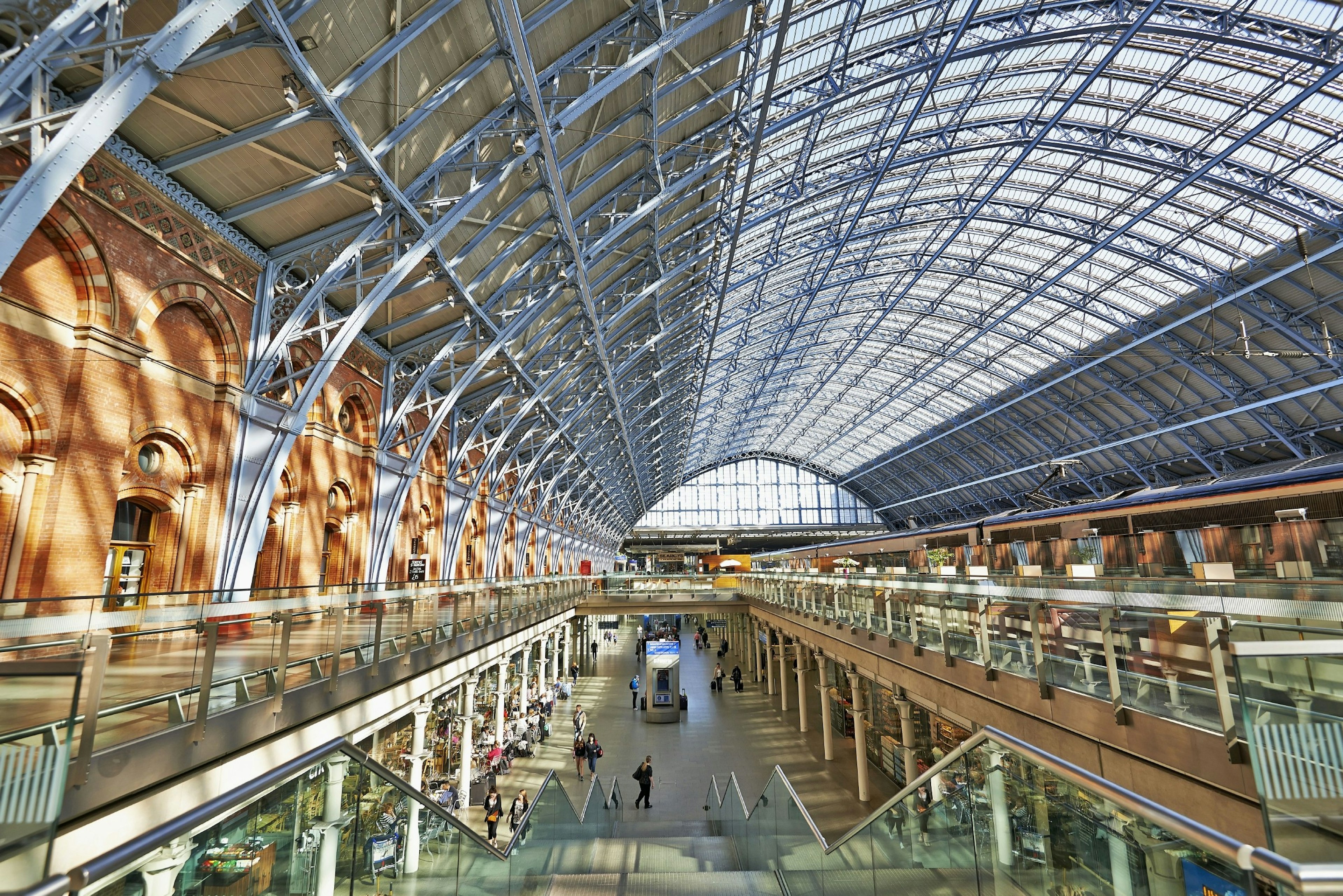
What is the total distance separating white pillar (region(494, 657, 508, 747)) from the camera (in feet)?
67.6

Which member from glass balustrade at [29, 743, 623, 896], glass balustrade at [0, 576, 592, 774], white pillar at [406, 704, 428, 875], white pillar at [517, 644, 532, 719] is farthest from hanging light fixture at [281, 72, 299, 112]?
white pillar at [517, 644, 532, 719]

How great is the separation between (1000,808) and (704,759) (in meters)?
20.3

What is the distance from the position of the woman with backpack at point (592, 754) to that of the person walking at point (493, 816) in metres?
4.25

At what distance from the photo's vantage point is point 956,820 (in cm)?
392

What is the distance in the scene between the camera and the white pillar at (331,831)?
3498 millimetres

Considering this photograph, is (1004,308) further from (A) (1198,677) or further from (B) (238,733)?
(B) (238,733)

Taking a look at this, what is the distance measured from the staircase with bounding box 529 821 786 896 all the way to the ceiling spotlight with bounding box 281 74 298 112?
12999 mm

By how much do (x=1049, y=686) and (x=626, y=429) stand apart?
32318 millimetres

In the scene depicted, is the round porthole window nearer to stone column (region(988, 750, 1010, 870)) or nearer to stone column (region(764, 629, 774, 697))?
stone column (region(988, 750, 1010, 870))

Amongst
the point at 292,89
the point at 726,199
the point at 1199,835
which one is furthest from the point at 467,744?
the point at 1199,835

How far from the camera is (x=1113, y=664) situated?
6.46 m

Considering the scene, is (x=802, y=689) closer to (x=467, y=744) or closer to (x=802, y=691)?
(x=802, y=691)

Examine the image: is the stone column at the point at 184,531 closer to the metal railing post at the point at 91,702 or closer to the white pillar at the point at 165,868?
the metal railing post at the point at 91,702

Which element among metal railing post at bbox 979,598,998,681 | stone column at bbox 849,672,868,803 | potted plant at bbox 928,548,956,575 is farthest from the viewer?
potted plant at bbox 928,548,956,575
